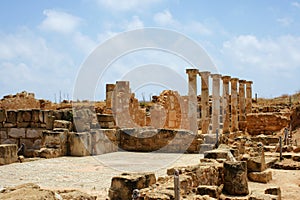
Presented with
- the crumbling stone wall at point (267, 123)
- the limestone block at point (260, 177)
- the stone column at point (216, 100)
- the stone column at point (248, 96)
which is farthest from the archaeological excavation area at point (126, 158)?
the stone column at point (248, 96)

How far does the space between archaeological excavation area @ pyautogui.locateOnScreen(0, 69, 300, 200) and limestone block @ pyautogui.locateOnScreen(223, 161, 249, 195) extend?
2cm

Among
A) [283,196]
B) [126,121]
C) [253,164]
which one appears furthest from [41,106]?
[283,196]

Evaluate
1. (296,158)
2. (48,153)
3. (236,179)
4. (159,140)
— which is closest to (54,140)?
(48,153)

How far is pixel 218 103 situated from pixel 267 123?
654 centimetres

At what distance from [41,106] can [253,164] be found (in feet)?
61.5

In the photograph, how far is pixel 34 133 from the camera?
1209cm

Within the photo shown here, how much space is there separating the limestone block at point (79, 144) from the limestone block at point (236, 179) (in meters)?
4.84

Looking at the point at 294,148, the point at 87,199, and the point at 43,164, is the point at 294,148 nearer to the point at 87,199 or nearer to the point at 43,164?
the point at 43,164

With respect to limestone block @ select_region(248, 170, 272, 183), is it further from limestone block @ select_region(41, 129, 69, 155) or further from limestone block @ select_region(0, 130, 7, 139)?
limestone block @ select_region(0, 130, 7, 139)

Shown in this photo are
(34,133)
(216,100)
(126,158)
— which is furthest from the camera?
(216,100)

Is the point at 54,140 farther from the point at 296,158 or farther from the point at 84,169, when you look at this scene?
the point at 296,158

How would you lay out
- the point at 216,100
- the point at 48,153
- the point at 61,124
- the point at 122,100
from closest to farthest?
the point at 48,153 → the point at 61,124 → the point at 122,100 → the point at 216,100

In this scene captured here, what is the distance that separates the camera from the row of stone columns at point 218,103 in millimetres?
21794

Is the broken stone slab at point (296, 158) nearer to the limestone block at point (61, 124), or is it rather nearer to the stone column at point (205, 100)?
the stone column at point (205, 100)
